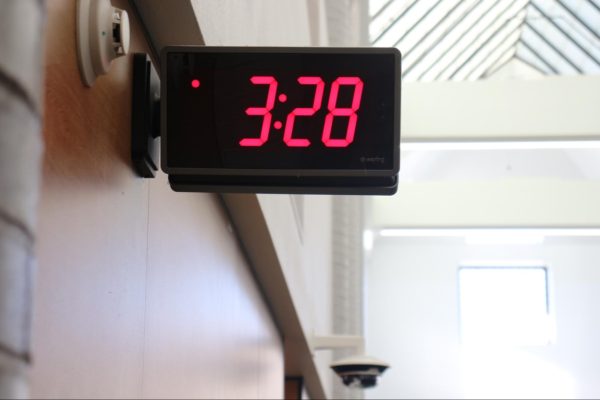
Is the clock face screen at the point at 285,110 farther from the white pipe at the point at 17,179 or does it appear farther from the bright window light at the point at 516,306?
the bright window light at the point at 516,306

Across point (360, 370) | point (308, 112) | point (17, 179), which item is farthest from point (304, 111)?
point (360, 370)

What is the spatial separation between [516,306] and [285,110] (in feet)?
65.6

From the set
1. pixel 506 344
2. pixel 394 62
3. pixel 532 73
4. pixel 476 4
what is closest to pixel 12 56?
pixel 394 62

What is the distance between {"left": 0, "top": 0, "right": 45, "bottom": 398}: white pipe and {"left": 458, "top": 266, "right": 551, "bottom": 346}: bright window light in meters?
20.1

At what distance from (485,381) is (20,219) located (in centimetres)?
1958

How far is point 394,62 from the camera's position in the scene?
201 centimetres

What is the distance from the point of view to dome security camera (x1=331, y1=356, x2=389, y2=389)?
27.0 ft

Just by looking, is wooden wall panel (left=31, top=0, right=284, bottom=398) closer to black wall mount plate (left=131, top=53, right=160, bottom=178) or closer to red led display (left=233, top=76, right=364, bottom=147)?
black wall mount plate (left=131, top=53, right=160, bottom=178)

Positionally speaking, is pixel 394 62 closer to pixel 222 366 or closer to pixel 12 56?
pixel 12 56

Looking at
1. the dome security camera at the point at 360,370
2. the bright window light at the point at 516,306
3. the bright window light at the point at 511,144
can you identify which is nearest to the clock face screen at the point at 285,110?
the dome security camera at the point at 360,370

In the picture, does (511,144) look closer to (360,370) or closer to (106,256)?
(360,370)

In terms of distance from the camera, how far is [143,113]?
2223 mm

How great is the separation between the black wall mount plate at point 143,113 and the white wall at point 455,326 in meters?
17.5

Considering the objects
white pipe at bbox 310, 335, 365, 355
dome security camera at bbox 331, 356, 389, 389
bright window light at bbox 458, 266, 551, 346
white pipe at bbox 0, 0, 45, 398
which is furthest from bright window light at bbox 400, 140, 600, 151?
white pipe at bbox 0, 0, 45, 398
